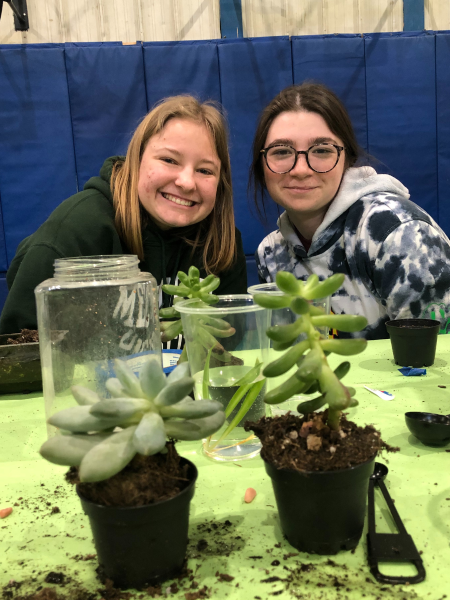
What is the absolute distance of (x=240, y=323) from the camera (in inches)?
27.3

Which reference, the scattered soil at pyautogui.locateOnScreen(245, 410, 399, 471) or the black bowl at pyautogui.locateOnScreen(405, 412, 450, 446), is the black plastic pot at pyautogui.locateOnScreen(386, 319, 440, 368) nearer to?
the black bowl at pyautogui.locateOnScreen(405, 412, 450, 446)

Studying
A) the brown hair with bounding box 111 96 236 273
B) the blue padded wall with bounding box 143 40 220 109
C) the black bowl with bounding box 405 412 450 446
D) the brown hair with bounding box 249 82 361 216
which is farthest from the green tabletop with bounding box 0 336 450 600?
the blue padded wall with bounding box 143 40 220 109

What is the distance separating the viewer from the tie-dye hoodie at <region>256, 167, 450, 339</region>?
1.52 m

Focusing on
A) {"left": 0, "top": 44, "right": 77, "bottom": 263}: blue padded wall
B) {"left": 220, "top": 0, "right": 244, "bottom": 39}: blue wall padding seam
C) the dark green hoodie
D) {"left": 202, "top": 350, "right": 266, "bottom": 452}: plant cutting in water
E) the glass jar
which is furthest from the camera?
{"left": 220, "top": 0, "right": 244, "bottom": 39}: blue wall padding seam

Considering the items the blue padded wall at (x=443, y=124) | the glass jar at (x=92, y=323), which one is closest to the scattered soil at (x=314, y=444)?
the glass jar at (x=92, y=323)

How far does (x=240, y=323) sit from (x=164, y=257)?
108 centimetres

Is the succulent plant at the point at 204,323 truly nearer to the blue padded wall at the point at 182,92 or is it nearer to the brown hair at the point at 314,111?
the brown hair at the point at 314,111

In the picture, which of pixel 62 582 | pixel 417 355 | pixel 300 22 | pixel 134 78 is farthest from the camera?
pixel 300 22

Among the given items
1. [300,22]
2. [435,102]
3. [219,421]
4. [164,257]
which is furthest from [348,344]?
[300,22]

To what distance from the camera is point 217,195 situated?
1772 mm

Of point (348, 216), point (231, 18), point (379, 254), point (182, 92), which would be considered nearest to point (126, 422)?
point (379, 254)

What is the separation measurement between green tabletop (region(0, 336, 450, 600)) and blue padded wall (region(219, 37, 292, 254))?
93.5 inches

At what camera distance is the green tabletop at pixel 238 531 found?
442 millimetres

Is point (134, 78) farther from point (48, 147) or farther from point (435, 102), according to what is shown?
point (435, 102)
